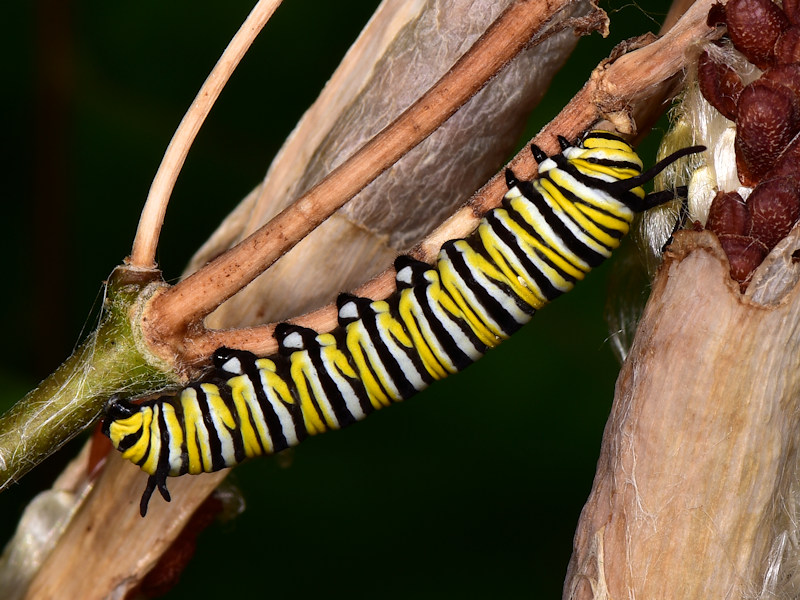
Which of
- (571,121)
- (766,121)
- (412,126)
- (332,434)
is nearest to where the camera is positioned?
(766,121)

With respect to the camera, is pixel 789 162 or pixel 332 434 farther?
pixel 332 434

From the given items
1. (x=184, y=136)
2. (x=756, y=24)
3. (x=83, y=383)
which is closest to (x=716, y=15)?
(x=756, y=24)

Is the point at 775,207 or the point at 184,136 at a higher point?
the point at 184,136

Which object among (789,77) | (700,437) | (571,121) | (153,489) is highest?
(571,121)

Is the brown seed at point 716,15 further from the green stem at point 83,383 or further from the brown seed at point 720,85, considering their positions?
the green stem at point 83,383

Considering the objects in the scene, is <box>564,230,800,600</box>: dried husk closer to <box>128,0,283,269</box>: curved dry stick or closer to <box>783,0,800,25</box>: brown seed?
<box>783,0,800,25</box>: brown seed

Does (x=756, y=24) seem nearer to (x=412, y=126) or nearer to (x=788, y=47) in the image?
(x=788, y=47)

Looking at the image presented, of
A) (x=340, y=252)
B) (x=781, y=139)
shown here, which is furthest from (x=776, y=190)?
A: (x=340, y=252)
